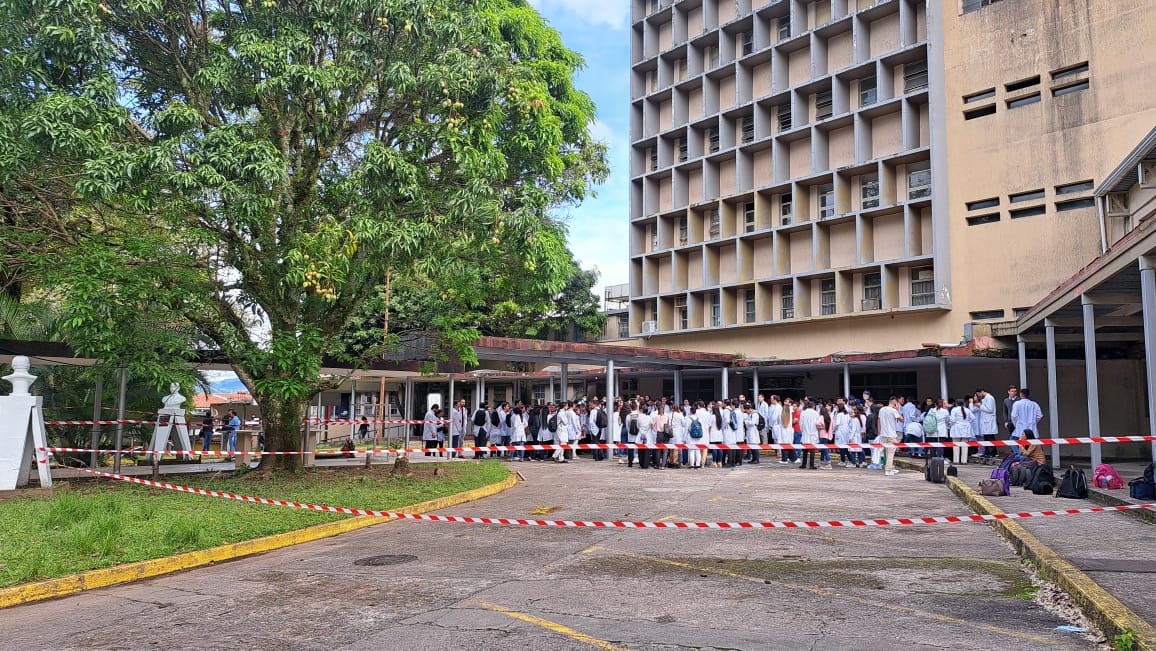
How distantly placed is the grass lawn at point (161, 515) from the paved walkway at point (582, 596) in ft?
2.09

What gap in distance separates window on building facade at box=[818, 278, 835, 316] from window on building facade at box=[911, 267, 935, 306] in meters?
3.50

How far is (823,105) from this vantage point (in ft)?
116

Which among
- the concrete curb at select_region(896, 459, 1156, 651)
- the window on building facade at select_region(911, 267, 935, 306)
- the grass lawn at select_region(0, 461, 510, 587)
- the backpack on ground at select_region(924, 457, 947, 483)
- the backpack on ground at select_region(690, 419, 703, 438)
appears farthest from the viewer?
the window on building facade at select_region(911, 267, 935, 306)

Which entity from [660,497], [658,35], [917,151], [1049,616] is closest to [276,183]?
[660,497]

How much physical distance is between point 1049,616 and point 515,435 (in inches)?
797

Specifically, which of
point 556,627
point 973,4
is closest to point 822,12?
point 973,4

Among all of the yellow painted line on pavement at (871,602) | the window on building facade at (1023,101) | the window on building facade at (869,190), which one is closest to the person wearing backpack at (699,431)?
the yellow painted line on pavement at (871,602)

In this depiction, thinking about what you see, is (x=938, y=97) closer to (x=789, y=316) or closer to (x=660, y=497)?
(x=789, y=316)

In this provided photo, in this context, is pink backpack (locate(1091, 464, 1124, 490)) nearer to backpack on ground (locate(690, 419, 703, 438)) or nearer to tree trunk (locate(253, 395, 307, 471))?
backpack on ground (locate(690, 419, 703, 438))

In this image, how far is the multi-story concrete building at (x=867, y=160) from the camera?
2744cm

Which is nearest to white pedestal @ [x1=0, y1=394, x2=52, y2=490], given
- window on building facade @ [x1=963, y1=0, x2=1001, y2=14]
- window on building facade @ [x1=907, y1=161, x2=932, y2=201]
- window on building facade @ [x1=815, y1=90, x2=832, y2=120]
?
window on building facade @ [x1=907, y1=161, x2=932, y2=201]

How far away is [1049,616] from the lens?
5809 mm

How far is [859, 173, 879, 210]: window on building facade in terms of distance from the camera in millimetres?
32906

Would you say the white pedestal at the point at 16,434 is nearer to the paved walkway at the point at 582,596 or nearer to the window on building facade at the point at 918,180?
the paved walkway at the point at 582,596
